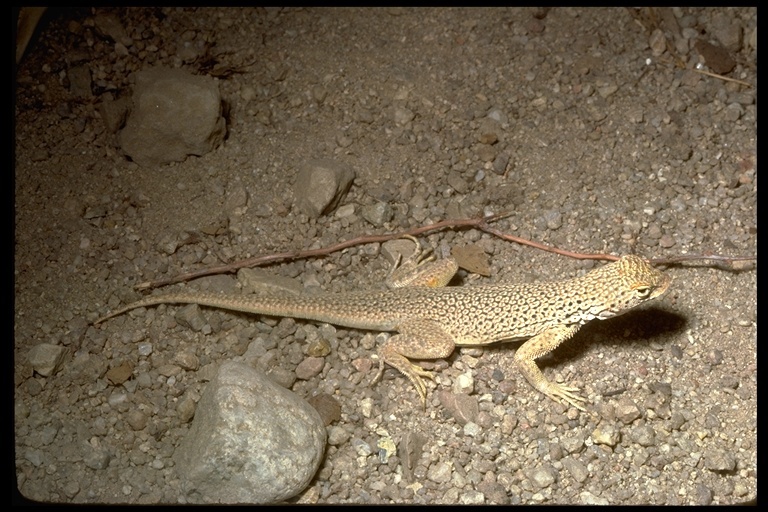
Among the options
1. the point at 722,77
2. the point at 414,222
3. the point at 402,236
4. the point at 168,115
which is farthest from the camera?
the point at 722,77

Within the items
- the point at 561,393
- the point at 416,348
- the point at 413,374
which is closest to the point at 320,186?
the point at 416,348

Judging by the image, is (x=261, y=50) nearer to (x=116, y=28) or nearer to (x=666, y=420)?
(x=116, y=28)

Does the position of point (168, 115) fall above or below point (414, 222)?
above

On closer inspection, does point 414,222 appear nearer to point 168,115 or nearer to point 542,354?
point 542,354

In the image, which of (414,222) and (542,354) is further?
(414,222)

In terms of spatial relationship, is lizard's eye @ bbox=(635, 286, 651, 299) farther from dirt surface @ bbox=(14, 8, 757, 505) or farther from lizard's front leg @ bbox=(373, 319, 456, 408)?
lizard's front leg @ bbox=(373, 319, 456, 408)

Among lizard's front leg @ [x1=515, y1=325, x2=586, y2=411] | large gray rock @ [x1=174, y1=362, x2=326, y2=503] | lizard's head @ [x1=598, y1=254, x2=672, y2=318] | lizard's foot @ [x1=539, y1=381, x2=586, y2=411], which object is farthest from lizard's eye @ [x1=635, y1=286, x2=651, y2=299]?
large gray rock @ [x1=174, y1=362, x2=326, y2=503]

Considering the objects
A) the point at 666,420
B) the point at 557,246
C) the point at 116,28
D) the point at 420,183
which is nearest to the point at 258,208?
the point at 420,183
